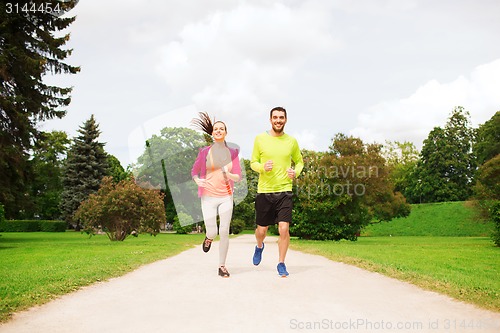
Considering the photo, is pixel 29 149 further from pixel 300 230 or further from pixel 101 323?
pixel 101 323

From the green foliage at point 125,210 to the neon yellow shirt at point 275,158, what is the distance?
18.4m

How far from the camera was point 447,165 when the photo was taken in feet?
226

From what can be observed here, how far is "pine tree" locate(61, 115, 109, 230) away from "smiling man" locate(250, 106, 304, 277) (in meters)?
48.7

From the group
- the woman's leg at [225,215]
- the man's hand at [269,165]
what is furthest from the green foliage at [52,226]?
the man's hand at [269,165]

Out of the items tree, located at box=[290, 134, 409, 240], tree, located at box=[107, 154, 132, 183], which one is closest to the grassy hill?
tree, located at box=[290, 134, 409, 240]

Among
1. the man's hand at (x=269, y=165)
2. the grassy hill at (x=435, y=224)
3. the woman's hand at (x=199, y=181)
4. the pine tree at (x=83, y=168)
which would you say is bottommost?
the grassy hill at (x=435, y=224)

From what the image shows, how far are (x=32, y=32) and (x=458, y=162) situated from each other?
60780 mm

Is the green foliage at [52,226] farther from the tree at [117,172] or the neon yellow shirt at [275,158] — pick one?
the neon yellow shirt at [275,158]

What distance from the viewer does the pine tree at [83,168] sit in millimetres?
53375

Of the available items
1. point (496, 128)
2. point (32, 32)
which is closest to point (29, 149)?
point (32, 32)

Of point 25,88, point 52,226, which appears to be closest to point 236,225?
point 25,88

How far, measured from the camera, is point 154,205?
2528 cm

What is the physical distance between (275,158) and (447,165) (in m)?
67.9

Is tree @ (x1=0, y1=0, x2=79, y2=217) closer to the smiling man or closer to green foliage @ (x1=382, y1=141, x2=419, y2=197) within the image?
the smiling man
